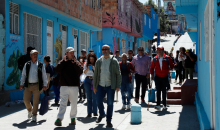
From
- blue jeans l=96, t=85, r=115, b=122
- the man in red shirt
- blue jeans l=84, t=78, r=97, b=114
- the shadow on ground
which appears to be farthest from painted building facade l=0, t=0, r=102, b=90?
the man in red shirt

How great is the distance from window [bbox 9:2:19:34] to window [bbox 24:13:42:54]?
59cm

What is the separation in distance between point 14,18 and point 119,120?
246 inches

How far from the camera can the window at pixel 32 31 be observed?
1242 cm

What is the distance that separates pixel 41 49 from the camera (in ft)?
45.5

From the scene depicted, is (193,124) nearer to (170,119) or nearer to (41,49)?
(170,119)

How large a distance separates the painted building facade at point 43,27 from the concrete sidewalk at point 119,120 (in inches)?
104

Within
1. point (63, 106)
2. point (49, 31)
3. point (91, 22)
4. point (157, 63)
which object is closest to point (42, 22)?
point (49, 31)

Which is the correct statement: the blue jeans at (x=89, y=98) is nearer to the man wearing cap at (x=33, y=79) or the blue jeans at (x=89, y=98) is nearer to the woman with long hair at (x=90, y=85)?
the woman with long hair at (x=90, y=85)

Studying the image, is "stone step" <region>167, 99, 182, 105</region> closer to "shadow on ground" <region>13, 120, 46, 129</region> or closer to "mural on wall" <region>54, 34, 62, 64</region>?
"shadow on ground" <region>13, 120, 46, 129</region>

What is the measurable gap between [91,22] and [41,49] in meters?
5.68

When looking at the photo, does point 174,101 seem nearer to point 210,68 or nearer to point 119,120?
point 119,120

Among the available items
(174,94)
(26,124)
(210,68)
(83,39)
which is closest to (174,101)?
(174,94)

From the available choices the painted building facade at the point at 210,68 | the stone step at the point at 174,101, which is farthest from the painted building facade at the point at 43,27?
the painted building facade at the point at 210,68

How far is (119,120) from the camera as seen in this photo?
7.82 m
